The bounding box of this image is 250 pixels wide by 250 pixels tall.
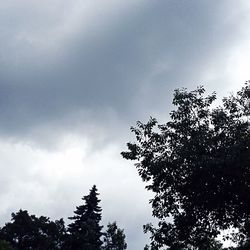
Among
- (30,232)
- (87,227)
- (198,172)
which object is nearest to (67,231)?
(87,227)

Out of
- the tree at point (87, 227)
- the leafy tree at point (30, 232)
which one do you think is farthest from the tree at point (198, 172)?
the leafy tree at point (30, 232)

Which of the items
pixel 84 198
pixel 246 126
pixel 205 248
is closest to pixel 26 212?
pixel 84 198

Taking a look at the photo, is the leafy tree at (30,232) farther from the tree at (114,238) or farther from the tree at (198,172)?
the tree at (198,172)

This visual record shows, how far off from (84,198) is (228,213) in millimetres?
47811

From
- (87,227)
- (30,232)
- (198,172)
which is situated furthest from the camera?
(30,232)

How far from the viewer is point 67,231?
6800 centimetres

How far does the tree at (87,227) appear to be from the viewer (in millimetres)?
63125

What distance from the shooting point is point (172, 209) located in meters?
27.9

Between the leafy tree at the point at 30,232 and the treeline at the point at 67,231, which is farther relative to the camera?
the leafy tree at the point at 30,232

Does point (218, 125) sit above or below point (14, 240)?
below

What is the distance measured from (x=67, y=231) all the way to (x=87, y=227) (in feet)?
16.6

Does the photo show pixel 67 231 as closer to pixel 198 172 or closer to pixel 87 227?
pixel 87 227

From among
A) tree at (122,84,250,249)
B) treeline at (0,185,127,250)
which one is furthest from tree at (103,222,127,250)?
tree at (122,84,250,249)

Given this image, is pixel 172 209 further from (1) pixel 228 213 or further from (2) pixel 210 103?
(2) pixel 210 103
